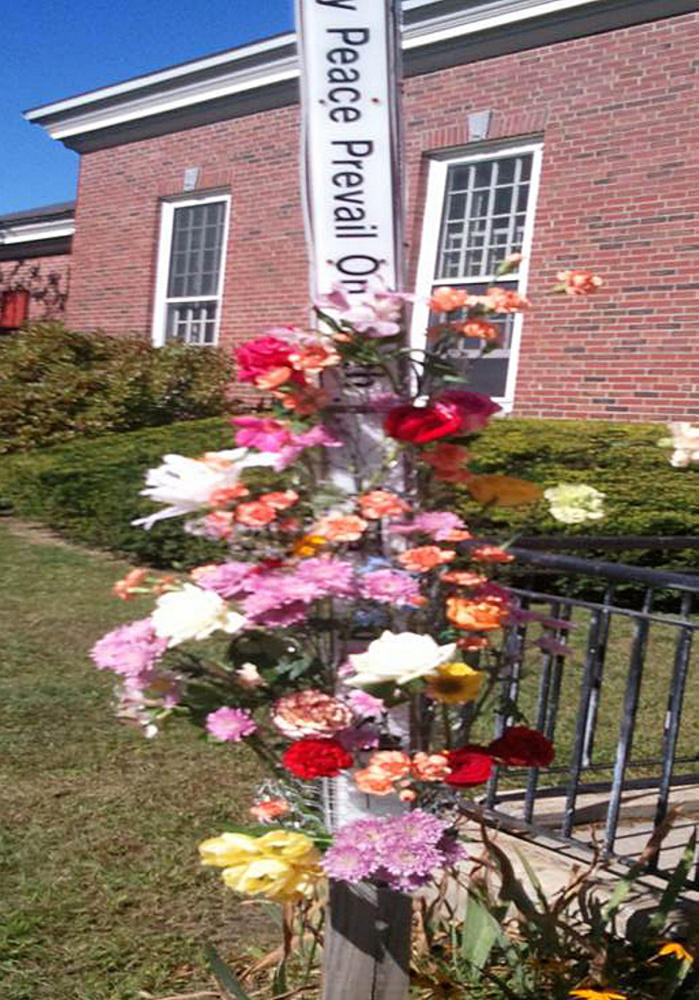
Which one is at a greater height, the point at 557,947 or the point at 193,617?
the point at 193,617

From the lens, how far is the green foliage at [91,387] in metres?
13.3

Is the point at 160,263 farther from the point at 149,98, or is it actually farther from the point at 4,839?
the point at 4,839

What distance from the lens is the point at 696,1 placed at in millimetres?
10164

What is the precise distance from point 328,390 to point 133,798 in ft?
8.85

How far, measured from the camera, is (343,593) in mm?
1921

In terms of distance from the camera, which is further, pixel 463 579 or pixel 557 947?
pixel 557 947

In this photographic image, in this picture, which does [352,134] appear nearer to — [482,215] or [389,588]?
[389,588]

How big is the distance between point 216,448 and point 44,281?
9789 millimetres

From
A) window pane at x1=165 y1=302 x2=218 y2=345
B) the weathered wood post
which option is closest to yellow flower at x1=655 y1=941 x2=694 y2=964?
the weathered wood post

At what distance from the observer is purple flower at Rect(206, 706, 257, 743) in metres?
2.01

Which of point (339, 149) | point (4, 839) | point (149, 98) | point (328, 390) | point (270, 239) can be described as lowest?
point (4, 839)

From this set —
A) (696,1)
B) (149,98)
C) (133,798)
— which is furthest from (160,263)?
(133,798)

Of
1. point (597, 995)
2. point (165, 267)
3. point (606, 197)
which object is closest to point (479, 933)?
point (597, 995)

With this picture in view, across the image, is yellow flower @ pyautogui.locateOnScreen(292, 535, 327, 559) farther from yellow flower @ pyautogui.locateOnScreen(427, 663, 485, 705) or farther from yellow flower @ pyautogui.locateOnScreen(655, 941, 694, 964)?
yellow flower @ pyautogui.locateOnScreen(655, 941, 694, 964)
